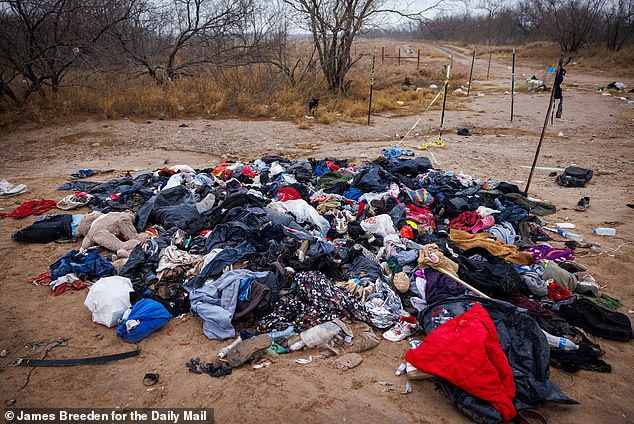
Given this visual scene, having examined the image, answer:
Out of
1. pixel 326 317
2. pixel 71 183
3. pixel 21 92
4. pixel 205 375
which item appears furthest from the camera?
pixel 21 92

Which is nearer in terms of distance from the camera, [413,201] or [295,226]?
[295,226]

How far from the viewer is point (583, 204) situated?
574 cm

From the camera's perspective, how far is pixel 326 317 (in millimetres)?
3301

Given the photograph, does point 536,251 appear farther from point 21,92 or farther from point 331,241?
point 21,92

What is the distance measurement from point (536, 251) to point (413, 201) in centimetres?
171

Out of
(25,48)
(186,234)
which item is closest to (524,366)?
(186,234)

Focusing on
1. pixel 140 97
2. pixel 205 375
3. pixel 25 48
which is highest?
pixel 25 48

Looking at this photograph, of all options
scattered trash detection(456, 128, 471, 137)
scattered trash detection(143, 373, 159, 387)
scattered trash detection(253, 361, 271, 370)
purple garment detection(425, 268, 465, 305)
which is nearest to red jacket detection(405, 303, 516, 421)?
purple garment detection(425, 268, 465, 305)

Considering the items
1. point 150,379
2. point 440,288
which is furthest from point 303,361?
point 440,288

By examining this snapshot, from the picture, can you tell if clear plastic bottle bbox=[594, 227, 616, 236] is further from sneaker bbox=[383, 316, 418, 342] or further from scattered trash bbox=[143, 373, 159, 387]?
scattered trash bbox=[143, 373, 159, 387]

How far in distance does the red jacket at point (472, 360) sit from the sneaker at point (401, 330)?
1.32 feet

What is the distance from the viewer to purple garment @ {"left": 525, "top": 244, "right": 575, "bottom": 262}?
4.32 m

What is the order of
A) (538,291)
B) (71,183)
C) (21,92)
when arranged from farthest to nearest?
(21,92) < (71,183) < (538,291)

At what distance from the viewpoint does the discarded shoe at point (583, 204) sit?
5.67 meters
